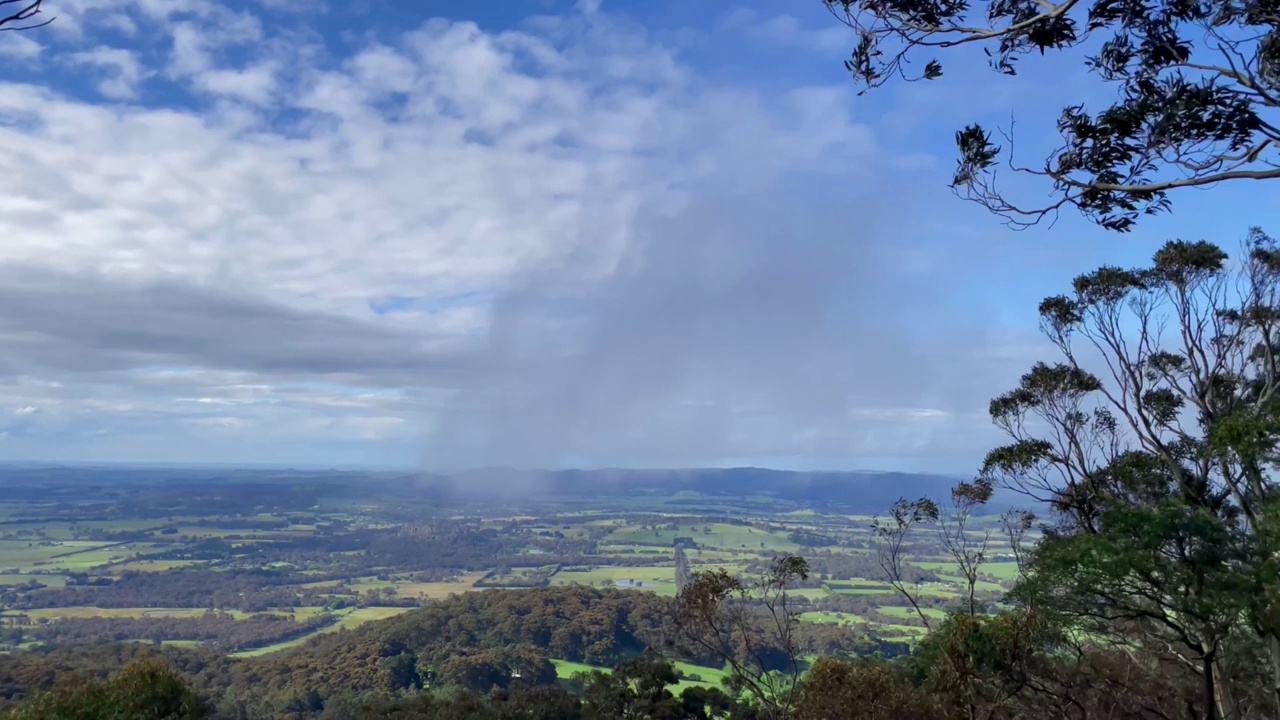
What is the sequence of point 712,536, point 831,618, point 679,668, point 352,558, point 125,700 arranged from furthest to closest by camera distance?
point 712,536 → point 352,558 → point 831,618 → point 679,668 → point 125,700

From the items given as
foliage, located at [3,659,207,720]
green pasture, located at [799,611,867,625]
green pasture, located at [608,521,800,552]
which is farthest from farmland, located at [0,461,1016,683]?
foliage, located at [3,659,207,720]

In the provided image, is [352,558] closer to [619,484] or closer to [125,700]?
[125,700]

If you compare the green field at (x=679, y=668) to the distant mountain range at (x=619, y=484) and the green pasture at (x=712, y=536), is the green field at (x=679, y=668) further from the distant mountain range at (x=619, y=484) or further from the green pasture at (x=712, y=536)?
the distant mountain range at (x=619, y=484)

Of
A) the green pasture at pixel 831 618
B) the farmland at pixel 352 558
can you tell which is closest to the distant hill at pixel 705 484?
the farmland at pixel 352 558

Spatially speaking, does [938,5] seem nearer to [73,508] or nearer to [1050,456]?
[1050,456]

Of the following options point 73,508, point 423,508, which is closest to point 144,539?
point 73,508

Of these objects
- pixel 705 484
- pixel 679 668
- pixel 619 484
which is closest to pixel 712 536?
pixel 679 668

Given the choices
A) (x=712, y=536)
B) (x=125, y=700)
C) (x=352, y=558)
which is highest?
(x=125, y=700)

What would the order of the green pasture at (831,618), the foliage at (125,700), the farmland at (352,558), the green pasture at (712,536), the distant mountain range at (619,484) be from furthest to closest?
the distant mountain range at (619,484) < the green pasture at (712,536) < the farmland at (352,558) < the green pasture at (831,618) < the foliage at (125,700)
